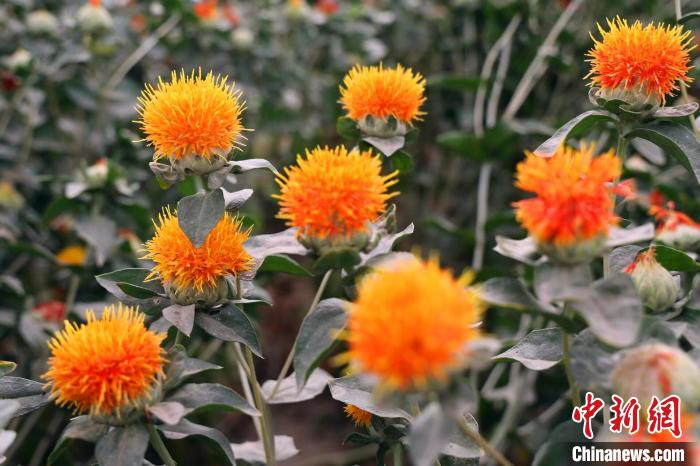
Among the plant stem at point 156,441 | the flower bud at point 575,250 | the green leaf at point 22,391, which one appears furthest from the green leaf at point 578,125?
the green leaf at point 22,391

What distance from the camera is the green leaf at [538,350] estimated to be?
1.02m

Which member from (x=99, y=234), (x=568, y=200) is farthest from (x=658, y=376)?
(x=99, y=234)

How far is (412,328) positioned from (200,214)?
1.44 ft

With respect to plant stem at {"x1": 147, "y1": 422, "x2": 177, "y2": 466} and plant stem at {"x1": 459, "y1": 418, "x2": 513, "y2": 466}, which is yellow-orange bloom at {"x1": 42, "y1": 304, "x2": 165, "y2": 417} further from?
plant stem at {"x1": 459, "y1": 418, "x2": 513, "y2": 466}

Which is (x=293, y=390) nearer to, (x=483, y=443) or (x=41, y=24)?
(x=483, y=443)

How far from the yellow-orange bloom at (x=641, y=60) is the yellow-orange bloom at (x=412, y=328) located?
551 millimetres

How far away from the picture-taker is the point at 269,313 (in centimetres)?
343

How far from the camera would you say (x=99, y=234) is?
1.91 metres

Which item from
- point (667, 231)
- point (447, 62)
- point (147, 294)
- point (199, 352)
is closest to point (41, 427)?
point (199, 352)

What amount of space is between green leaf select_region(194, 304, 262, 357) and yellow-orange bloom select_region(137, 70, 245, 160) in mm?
224

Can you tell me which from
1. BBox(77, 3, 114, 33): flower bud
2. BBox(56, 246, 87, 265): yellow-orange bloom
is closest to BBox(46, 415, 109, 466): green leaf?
BBox(56, 246, 87, 265): yellow-orange bloom

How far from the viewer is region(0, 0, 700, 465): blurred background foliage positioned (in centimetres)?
210

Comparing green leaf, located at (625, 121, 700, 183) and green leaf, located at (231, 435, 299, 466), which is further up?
green leaf, located at (625, 121, 700, 183)

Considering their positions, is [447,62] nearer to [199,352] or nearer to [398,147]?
[199,352]
